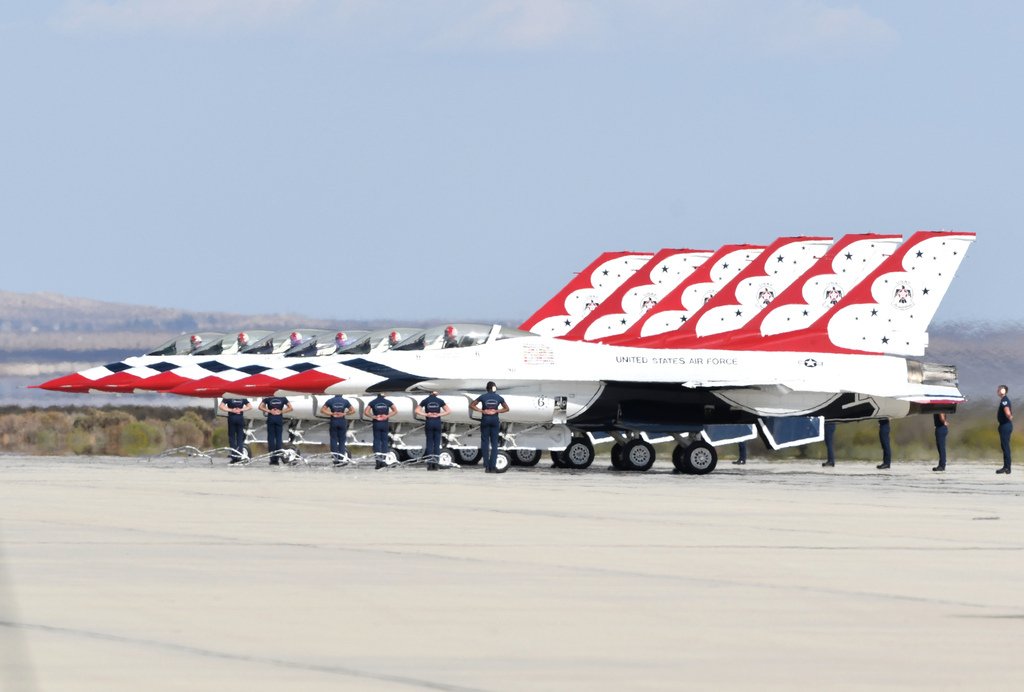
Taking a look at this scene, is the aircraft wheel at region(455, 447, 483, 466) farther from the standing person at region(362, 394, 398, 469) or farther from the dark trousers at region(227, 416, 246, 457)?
the dark trousers at region(227, 416, 246, 457)

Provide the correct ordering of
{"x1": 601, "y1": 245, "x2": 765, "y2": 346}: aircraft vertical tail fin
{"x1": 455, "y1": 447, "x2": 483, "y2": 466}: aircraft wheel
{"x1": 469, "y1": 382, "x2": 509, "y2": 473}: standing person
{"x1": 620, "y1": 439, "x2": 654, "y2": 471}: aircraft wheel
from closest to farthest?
{"x1": 469, "y1": 382, "x2": 509, "y2": 473}: standing person → {"x1": 620, "y1": 439, "x2": 654, "y2": 471}: aircraft wheel → {"x1": 455, "y1": 447, "x2": 483, "y2": 466}: aircraft wheel → {"x1": 601, "y1": 245, "x2": 765, "y2": 346}: aircraft vertical tail fin

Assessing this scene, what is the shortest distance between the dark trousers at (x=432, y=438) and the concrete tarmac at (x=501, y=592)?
6068mm

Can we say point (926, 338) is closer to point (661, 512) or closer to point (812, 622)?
point (661, 512)

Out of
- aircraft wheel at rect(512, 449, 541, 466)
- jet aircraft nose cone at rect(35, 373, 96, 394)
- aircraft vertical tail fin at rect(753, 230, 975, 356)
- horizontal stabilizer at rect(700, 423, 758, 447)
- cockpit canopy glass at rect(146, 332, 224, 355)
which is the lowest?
aircraft wheel at rect(512, 449, 541, 466)

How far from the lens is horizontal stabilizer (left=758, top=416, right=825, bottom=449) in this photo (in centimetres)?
2623

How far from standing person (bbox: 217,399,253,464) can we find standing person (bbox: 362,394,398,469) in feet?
7.52

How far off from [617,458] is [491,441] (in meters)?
2.87

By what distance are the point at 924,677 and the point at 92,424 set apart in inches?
1216

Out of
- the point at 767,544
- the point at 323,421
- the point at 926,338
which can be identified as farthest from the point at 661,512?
the point at 926,338

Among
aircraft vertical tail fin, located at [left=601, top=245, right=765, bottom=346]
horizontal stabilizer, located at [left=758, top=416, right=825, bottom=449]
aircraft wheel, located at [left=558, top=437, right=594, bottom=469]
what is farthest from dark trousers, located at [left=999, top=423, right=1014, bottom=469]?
aircraft vertical tail fin, located at [left=601, top=245, right=765, bottom=346]

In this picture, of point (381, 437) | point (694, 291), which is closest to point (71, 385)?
point (381, 437)

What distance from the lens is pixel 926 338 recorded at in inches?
1041

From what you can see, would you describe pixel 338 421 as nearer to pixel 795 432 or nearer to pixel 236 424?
pixel 236 424

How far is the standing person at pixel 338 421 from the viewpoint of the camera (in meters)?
24.0
